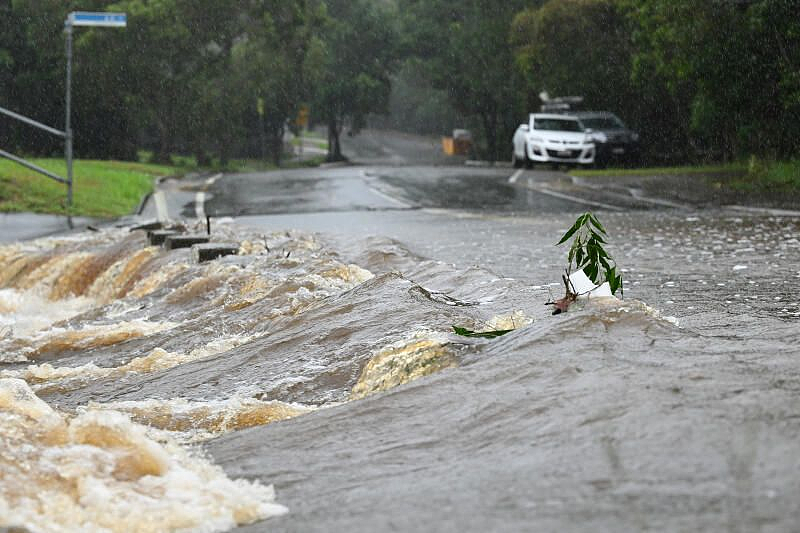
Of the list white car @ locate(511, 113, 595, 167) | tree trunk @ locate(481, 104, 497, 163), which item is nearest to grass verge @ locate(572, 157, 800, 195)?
white car @ locate(511, 113, 595, 167)

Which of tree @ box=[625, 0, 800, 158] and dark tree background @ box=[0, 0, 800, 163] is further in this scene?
dark tree background @ box=[0, 0, 800, 163]

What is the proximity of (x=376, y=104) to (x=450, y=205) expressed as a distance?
46.8 metres

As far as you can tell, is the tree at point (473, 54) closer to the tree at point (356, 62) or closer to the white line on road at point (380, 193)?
the tree at point (356, 62)

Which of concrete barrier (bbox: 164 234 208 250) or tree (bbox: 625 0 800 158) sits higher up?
tree (bbox: 625 0 800 158)

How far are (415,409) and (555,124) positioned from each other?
89.5ft

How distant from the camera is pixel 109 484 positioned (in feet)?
13.1

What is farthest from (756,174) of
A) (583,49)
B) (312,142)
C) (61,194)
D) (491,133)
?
(312,142)

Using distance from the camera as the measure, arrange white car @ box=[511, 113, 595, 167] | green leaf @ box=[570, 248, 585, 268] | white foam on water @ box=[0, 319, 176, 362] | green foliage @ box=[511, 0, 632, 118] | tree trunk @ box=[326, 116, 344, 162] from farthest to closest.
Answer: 1. tree trunk @ box=[326, 116, 344, 162]
2. green foliage @ box=[511, 0, 632, 118]
3. white car @ box=[511, 113, 595, 167]
4. white foam on water @ box=[0, 319, 176, 362]
5. green leaf @ box=[570, 248, 585, 268]

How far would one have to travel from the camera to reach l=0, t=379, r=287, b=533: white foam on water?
3.71m

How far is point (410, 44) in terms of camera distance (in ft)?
197

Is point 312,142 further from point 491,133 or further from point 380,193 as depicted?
point 380,193

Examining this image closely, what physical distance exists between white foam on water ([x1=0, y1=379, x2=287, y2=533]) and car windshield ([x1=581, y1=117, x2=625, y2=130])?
2785 centimetres

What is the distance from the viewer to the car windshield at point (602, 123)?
31734 millimetres

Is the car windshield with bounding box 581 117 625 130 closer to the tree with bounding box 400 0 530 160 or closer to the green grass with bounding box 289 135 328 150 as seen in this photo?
the tree with bounding box 400 0 530 160
